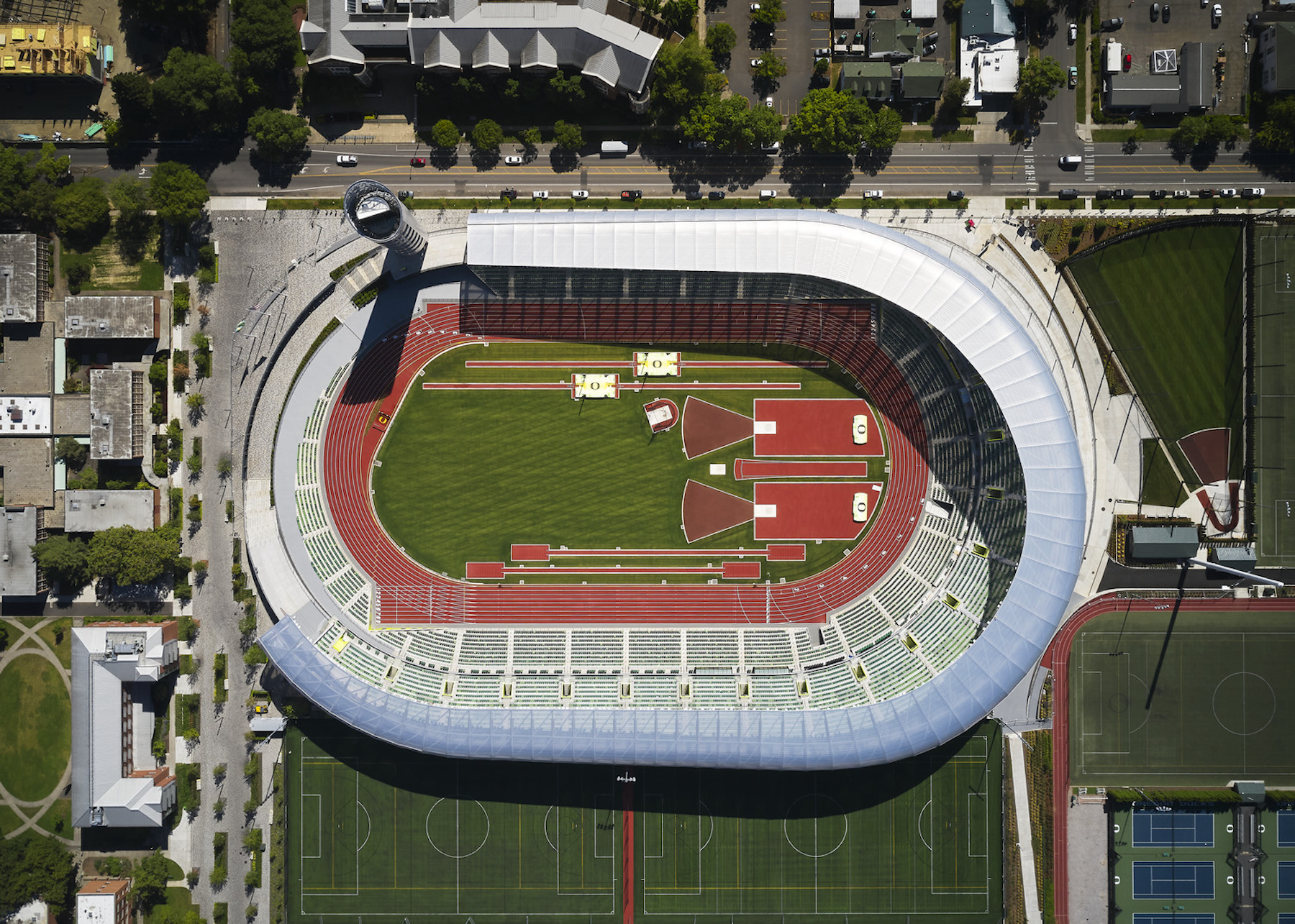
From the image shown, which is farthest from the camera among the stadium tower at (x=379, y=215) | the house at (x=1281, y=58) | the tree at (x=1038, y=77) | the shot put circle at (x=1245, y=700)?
the shot put circle at (x=1245, y=700)

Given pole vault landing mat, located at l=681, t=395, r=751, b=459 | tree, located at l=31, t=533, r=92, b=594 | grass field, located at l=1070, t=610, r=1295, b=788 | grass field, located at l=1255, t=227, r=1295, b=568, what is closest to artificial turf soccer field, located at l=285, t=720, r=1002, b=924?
grass field, located at l=1070, t=610, r=1295, b=788

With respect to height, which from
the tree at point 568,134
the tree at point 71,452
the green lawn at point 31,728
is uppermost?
the tree at point 568,134

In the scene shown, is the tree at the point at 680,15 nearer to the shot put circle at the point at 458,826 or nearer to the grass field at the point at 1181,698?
the grass field at the point at 1181,698

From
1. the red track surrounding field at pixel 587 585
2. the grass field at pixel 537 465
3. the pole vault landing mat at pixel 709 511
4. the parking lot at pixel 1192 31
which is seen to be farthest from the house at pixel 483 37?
the parking lot at pixel 1192 31

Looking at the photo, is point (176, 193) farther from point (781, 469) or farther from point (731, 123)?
point (781, 469)

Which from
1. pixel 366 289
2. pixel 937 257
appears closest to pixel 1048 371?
pixel 937 257
